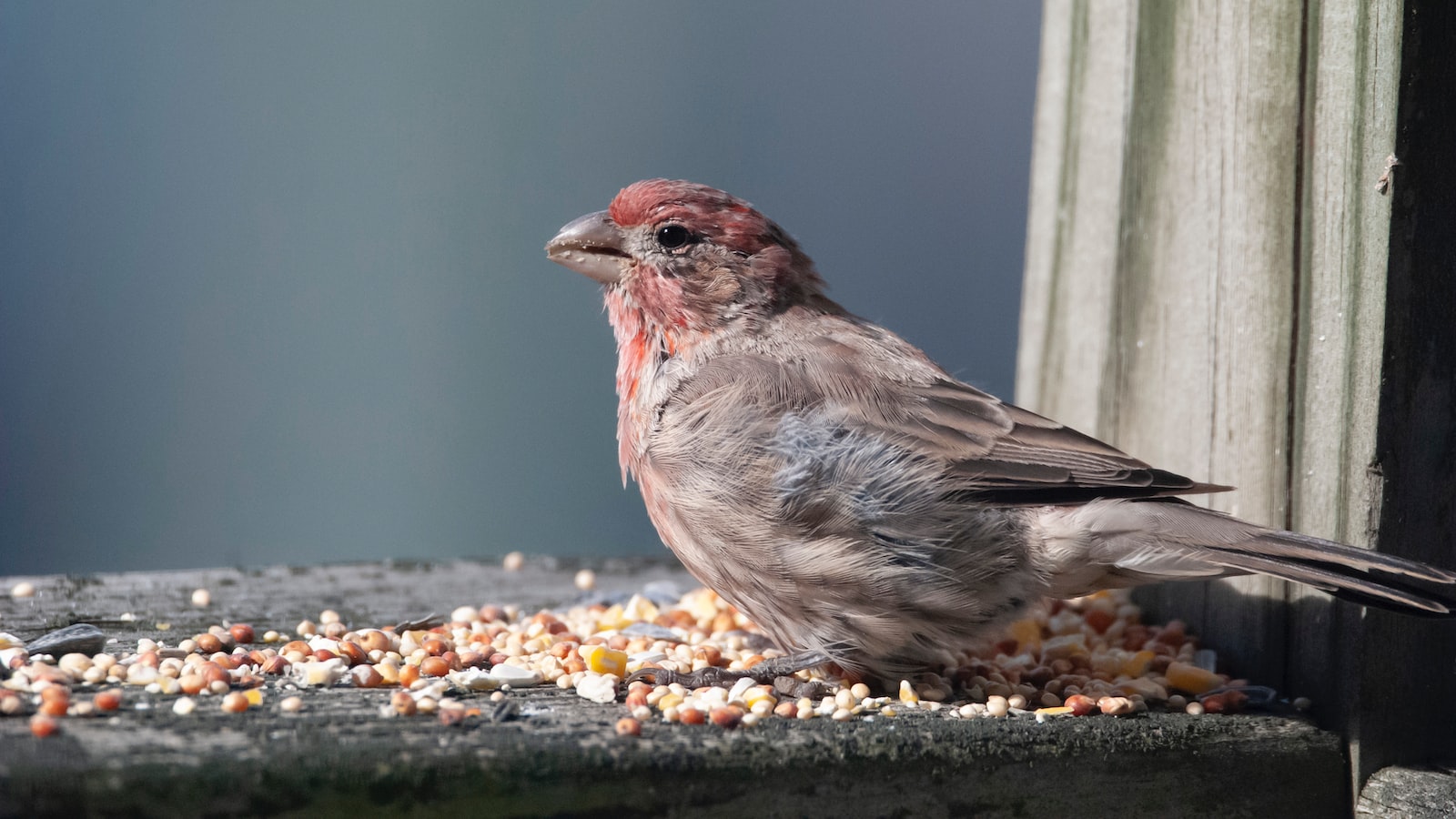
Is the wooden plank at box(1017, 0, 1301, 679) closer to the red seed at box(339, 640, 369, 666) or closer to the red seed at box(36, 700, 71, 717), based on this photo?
the red seed at box(339, 640, 369, 666)

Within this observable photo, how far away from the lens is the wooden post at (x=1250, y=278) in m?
2.56

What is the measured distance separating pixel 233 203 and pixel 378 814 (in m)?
5.80

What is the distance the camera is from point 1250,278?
2.84 metres

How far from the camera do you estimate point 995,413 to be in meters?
2.92

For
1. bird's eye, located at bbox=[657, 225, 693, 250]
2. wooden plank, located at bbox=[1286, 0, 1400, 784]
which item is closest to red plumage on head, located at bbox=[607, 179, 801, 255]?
bird's eye, located at bbox=[657, 225, 693, 250]

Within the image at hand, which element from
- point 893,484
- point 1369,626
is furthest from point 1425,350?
point 893,484

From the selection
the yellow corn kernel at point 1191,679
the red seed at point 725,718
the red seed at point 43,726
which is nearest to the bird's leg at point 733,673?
the red seed at point 725,718

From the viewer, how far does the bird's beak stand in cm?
343

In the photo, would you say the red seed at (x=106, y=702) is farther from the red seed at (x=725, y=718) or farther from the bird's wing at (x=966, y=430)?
the bird's wing at (x=966, y=430)

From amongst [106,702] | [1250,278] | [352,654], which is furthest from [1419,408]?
[106,702]

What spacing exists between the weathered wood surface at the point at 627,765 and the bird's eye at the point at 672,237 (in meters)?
1.35

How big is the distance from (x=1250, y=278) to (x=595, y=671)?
1.64 m

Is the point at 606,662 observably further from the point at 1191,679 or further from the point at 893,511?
the point at 1191,679

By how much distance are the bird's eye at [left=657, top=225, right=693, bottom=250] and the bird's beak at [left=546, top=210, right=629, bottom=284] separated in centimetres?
11
